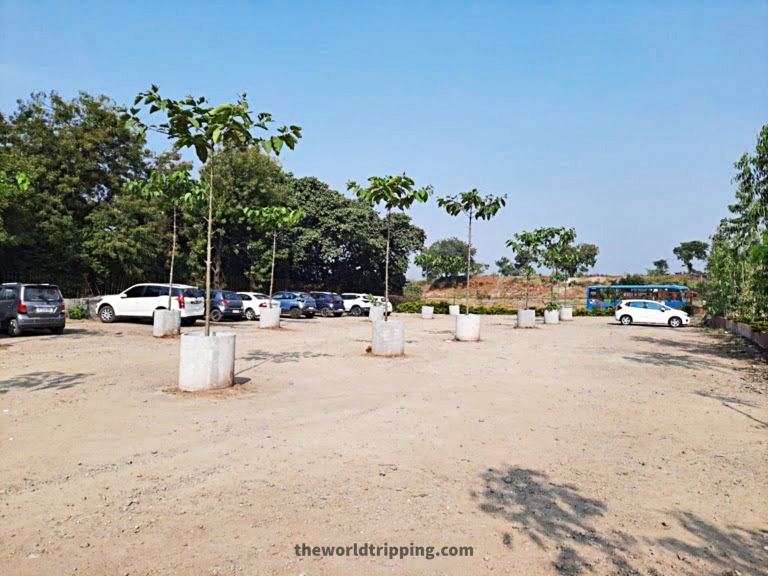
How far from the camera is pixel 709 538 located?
11.4ft

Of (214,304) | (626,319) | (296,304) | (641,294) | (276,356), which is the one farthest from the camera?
(641,294)

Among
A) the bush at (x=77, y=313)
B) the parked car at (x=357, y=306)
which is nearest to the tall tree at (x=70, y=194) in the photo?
the bush at (x=77, y=313)

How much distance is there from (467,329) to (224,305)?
1205 centimetres

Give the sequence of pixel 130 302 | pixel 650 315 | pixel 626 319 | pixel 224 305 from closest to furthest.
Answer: pixel 130 302, pixel 224 305, pixel 650 315, pixel 626 319

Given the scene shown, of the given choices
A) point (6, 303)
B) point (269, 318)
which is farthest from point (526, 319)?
point (6, 303)

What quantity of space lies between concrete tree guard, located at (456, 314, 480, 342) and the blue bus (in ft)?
89.4

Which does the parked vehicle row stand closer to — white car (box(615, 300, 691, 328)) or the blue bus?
white car (box(615, 300, 691, 328))

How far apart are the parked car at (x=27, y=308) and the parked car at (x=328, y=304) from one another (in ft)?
56.7

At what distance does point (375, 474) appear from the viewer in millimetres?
4527

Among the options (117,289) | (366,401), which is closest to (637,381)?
(366,401)

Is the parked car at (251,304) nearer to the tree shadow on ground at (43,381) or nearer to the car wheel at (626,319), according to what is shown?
the tree shadow on ground at (43,381)

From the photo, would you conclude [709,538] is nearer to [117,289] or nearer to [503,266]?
[117,289]

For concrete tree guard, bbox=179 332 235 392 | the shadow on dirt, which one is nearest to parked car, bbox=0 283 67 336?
concrete tree guard, bbox=179 332 235 392

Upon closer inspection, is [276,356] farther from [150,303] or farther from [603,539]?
[150,303]
